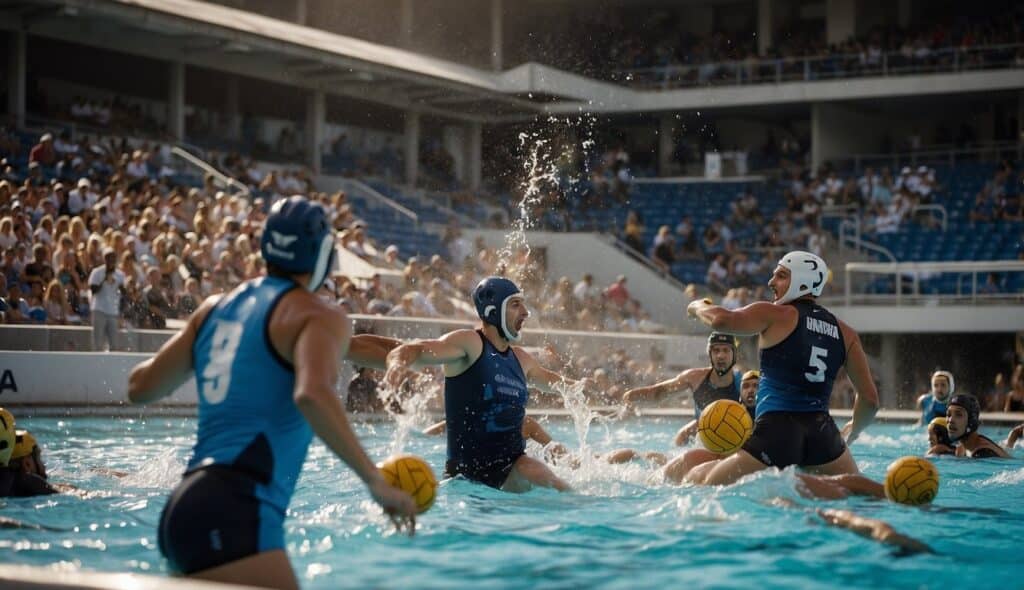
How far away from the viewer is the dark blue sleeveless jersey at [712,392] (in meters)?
11.6

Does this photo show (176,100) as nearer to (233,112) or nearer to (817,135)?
(233,112)

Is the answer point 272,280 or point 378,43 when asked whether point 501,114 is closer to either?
point 378,43

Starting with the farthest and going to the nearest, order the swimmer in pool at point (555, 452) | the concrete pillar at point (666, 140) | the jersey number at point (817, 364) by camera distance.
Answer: the concrete pillar at point (666, 140)
the swimmer in pool at point (555, 452)
the jersey number at point (817, 364)

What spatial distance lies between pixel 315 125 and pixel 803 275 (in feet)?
85.6

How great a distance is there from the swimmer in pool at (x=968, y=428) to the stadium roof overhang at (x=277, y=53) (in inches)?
759

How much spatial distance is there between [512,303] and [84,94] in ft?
82.6

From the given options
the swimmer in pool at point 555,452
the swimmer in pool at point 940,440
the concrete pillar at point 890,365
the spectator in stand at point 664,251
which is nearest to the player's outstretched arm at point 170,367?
the swimmer in pool at point 555,452

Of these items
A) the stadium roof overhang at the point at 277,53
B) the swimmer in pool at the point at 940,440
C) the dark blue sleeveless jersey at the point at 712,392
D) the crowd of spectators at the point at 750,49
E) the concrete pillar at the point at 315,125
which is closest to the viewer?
the dark blue sleeveless jersey at the point at 712,392

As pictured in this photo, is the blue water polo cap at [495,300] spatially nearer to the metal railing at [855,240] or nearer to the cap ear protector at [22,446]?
the cap ear protector at [22,446]

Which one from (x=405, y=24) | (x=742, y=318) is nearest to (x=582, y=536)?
(x=742, y=318)

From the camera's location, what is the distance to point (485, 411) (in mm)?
8758

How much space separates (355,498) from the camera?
342 inches

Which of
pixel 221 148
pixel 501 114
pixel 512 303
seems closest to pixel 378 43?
pixel 501 114

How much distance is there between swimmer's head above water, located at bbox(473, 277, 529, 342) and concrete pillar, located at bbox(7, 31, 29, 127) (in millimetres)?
19459
